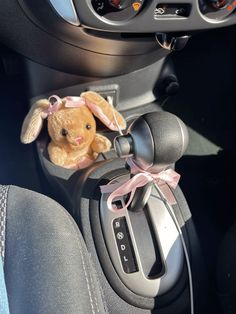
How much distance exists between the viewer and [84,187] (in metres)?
0.87

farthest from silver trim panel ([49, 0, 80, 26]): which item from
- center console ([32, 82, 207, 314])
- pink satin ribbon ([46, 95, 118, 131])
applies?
center console ([32, 82, 207, 314])

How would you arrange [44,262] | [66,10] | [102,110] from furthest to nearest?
[102,110] < [66,10] < [44,262]

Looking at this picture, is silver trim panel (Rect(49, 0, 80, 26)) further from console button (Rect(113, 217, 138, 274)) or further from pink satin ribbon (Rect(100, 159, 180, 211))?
console button (Rect(113, 217, 138, 274))

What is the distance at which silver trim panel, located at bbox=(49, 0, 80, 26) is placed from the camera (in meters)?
0.69

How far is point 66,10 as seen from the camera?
2.30ft

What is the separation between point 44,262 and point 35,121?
400 millimetres

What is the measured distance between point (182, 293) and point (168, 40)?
0.48 metres

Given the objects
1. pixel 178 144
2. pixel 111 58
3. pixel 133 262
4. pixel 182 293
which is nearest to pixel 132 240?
pixel 133 262

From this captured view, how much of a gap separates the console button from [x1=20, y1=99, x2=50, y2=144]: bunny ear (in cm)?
26

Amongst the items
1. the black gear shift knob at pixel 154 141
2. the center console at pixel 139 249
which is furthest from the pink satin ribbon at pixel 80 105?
the black gear shift knob at pixel 154 141

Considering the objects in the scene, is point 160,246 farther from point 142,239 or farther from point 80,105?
point 80,105

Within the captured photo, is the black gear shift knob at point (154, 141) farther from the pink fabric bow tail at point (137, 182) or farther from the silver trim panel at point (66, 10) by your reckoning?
the silver trim panel at point (66, 10)

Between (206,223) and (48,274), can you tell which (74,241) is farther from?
(206,223)

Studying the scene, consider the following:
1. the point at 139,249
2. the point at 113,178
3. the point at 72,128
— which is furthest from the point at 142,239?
the point at 72,128
